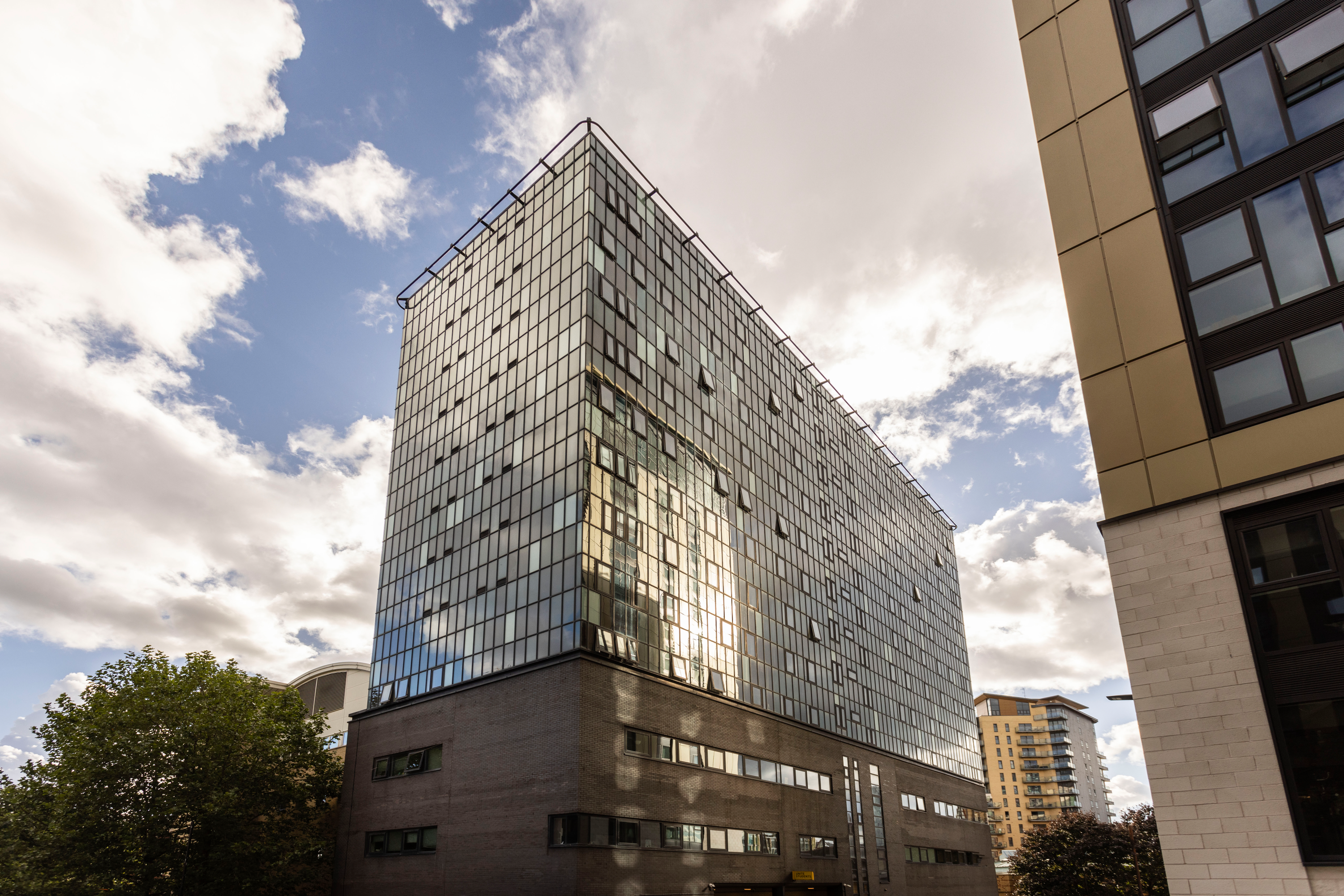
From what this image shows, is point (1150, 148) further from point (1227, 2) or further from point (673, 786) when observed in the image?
point (673, 786)

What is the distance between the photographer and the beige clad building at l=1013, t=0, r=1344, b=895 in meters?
15.5

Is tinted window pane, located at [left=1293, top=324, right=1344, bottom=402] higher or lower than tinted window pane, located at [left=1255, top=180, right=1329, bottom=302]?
lower

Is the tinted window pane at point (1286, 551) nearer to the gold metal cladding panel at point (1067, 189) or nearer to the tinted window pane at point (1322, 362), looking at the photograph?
the tinted window pane at point (1322, 362)

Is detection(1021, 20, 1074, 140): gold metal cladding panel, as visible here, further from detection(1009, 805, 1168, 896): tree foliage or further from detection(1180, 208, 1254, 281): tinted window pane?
detection(1009, 805, 1168, 896): tree foliage

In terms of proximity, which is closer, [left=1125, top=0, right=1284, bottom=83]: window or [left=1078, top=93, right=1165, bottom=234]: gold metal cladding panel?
[left=1125, top=0, right=1284, bottom=83]: window

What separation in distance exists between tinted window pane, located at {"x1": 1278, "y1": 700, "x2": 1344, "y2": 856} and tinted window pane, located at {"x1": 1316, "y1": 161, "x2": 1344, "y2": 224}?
10.1 meters

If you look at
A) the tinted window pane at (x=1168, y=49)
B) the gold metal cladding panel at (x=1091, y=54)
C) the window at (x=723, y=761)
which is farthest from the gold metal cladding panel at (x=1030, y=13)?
the window at (x=723, y=761)

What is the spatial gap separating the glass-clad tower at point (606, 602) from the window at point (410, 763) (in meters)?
0.15

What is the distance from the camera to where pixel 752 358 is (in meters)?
65.4

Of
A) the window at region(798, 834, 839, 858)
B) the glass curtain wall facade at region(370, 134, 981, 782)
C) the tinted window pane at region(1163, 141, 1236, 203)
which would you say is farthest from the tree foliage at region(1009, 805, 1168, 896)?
the tinted window pane at region(1163, 141, 1236, 203)

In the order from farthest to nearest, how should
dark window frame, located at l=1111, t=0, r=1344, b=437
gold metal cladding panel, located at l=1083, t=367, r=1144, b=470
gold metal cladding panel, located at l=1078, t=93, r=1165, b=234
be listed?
gold metal cladding panel, located at l=1078, t=93, r=1165, b=234 → gold metal cladding panel, located at l=1083, t=367, r=1144, b=470 → dark window frame, located at l=1111, t=0, r=1344, b=437

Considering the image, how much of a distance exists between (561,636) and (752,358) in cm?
3299

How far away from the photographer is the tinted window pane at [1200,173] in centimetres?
1920

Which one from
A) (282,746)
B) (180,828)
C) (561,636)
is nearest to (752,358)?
(561,636)
